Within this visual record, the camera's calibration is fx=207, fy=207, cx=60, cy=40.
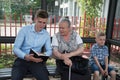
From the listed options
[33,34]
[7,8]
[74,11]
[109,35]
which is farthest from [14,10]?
[109,35]

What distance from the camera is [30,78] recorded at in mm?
3639

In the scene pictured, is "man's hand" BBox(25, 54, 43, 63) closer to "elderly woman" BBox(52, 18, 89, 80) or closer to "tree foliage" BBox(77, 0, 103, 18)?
"elderly woman" BBox(52, 18, 89, 80)

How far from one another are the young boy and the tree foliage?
0.73m

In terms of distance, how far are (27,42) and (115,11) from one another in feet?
6.28

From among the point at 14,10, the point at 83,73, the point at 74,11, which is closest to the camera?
the point at 83,73

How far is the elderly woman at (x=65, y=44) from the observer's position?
9.49 feet

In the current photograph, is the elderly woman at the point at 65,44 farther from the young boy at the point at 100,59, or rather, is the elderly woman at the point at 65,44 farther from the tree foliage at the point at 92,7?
the tree foliage at the point at 92,7

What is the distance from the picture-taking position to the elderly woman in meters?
2.89

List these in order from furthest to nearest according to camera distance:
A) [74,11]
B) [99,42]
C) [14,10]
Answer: [74,11] → [14,10] → [99,42]

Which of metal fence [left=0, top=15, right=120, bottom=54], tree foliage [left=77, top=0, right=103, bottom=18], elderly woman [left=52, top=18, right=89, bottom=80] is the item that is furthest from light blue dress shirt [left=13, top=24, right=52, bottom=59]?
tree foliage [left=77, top=0, right=103, bottom=18]

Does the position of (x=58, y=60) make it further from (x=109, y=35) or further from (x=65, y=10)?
(x=109, y=35)

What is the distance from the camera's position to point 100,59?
339 centimetres

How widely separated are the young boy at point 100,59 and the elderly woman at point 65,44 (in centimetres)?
38

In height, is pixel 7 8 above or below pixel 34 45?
above
